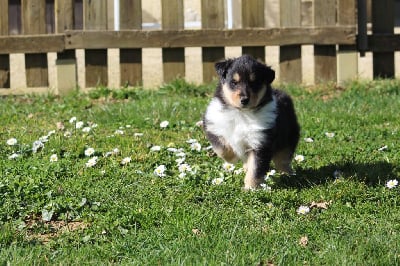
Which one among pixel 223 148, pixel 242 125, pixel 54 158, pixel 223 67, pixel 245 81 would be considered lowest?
pixel 54 158

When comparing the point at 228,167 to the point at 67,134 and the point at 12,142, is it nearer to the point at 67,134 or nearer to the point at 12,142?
the point at 67,134

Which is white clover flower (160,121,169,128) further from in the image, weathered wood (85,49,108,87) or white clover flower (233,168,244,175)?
weathered wood (85,49,108,87)

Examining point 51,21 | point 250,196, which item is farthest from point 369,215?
point 51,21

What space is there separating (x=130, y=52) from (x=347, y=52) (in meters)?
2.76

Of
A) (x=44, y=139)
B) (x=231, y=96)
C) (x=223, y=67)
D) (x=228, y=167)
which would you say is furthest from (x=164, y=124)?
(x=231, y=96)

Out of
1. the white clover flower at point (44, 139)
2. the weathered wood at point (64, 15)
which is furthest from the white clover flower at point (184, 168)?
the weathered wood at point (64, 15)

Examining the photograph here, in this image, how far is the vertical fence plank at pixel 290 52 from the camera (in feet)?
30.9

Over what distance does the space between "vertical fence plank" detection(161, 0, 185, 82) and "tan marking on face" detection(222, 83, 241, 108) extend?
407 centimetres

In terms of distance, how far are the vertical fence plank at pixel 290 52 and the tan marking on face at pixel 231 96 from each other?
423cm

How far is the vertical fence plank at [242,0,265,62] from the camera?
945 cm

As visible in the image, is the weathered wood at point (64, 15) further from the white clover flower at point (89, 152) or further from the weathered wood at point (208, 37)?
the white clover flower at point (89, 152)

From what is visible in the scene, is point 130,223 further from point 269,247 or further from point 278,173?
point 278,173

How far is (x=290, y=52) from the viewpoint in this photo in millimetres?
9562

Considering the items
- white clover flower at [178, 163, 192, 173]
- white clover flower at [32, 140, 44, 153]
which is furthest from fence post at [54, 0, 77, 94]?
white clover flower at [178, 163, 192, 173]
